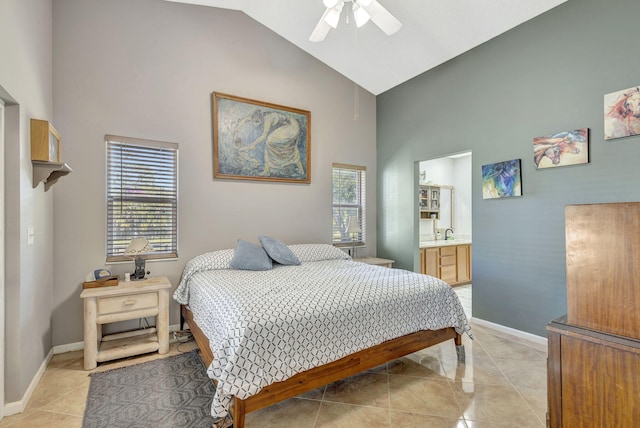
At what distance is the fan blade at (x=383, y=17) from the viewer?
8.16 feet

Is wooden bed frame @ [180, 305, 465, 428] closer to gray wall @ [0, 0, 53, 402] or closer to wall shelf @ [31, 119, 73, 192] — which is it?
gray wall @ [0, 0, 53, 402]

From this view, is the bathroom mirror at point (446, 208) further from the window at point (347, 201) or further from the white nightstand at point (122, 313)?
the white nightstand at point (122, 313)

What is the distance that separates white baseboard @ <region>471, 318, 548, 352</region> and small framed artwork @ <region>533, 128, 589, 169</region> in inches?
67.7

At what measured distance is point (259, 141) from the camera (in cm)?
392

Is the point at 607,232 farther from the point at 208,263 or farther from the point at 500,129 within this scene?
the point at 208,263

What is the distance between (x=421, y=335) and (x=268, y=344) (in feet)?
4.43

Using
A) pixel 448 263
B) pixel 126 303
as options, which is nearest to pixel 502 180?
pixel 448 263

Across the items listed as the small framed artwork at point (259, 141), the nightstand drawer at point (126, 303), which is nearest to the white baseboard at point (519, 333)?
the small framed artwork at point (259, 141)

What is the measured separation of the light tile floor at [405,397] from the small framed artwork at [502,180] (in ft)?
5.28

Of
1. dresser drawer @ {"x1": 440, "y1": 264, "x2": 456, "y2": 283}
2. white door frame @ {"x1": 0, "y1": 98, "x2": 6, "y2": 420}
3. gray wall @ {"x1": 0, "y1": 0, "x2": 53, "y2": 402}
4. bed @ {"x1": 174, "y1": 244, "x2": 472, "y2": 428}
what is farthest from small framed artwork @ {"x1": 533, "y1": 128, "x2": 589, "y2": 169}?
white door frame @ {"x1": 0, "y1": 98, "x2": 6, "y2": 420}

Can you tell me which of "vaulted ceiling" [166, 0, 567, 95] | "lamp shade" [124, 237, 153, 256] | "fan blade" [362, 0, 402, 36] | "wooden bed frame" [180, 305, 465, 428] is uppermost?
"vaulted ceiling" [166, 0, 567, 95]

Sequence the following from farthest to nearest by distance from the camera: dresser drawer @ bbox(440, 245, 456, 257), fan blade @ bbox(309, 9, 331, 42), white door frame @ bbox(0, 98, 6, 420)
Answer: dresser drawer @ bbox(440, 245, 456, 257), fan blade @ bbox(309, 9, 331, 42), white door frame @ bbox(0, 98, 6, 420)

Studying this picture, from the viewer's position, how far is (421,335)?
249 centimetres

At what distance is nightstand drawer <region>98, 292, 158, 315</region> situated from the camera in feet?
8.63
